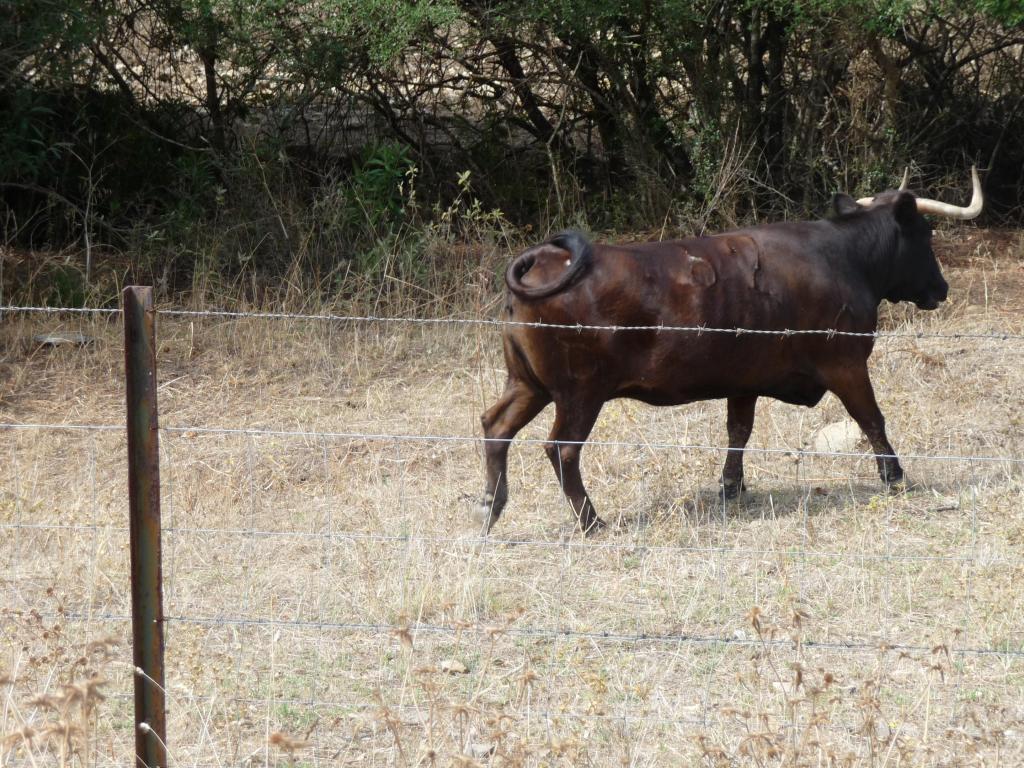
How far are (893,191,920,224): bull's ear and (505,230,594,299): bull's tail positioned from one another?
72.0 inches

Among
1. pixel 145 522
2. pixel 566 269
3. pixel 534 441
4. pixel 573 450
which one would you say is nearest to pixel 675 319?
pixel 566 269

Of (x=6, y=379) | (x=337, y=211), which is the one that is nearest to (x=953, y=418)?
(x=337, y=211)

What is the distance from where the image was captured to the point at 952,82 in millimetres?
12586

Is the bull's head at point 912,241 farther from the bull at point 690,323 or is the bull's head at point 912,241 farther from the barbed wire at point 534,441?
the barbed wire at point 534,441

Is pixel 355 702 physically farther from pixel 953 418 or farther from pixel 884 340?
pixel 884 340

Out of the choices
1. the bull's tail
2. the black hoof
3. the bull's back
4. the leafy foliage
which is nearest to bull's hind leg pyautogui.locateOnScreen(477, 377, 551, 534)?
the bull's back

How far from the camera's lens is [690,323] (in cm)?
640

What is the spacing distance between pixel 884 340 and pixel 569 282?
4.01m

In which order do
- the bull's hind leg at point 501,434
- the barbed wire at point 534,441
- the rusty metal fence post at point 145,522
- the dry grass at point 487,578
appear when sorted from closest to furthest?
the rusty metal fence post at point 145,522
the dry grass at point 487,578
the barbed wire at point 534,441
the bull's hind leg at point 501,434

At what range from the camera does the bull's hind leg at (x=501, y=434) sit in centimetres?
662

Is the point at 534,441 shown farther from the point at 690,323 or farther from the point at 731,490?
the point at 731,490

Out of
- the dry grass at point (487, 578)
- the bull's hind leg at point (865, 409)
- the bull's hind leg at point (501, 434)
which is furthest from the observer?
the bull's hind leg at point (865, 409)

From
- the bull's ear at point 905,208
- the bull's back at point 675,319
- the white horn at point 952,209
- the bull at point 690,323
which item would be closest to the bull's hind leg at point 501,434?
the bull at point 690,323

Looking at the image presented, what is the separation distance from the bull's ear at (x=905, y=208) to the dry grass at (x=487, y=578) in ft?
4.62
